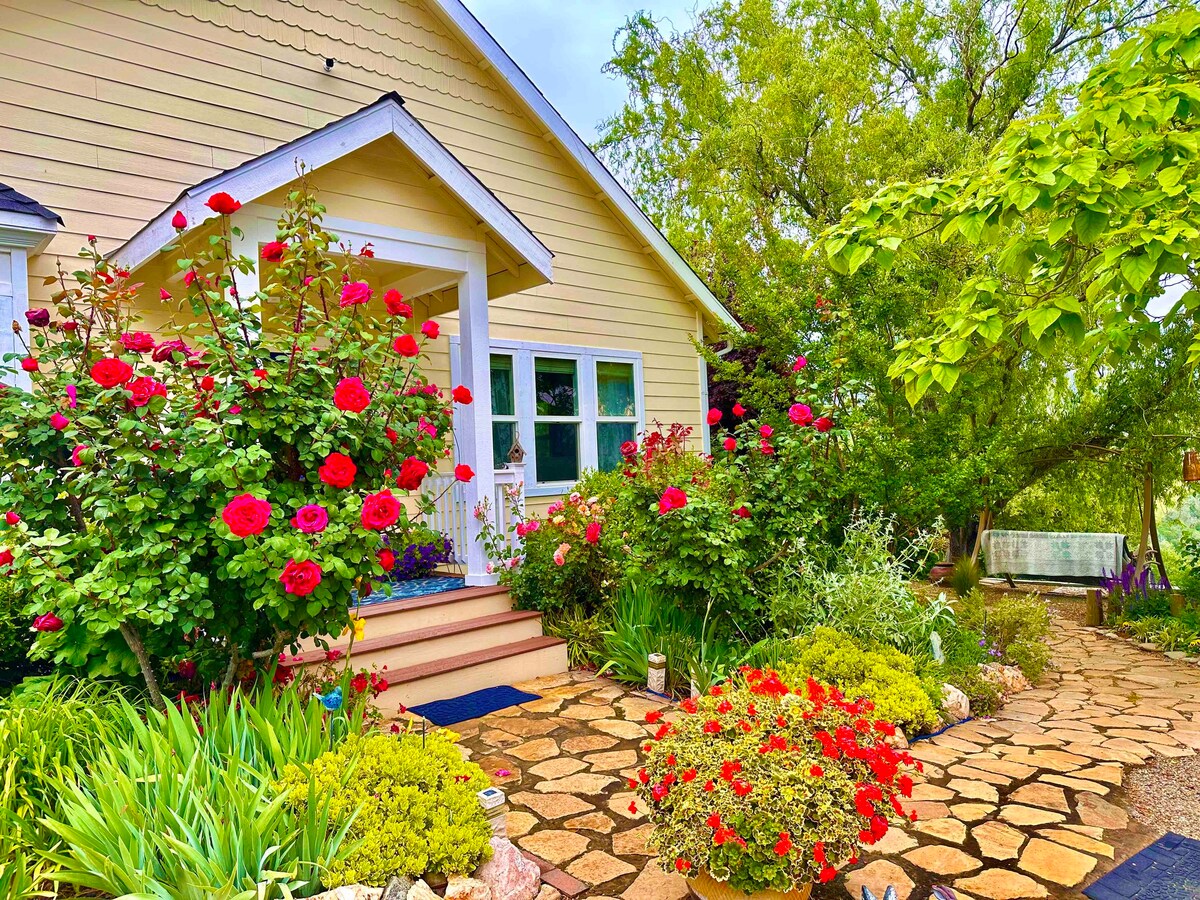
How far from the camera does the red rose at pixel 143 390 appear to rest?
3.13 metres

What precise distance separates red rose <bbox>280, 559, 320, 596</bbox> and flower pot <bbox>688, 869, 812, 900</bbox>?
179cm

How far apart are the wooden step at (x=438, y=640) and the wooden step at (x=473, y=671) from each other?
0.21ft

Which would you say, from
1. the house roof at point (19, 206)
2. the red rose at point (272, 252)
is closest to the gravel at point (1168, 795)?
the red rose at point (272, 252)

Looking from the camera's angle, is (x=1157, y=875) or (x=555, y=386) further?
(x=555, y=386)

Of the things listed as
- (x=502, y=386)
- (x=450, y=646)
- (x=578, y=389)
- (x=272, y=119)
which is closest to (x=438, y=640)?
(x=450, y=646)

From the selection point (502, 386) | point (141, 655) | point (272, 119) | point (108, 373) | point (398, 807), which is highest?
point (272, 119)

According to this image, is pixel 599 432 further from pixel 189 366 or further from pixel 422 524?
pixel 189 366

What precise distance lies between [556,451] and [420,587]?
2.53 m

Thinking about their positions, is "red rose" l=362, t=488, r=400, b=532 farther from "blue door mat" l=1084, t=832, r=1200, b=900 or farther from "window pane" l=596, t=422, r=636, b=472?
"window pane" l=596, t=422, r=636, b=472

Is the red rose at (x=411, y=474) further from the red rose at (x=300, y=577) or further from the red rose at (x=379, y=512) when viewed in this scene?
the red rose at (x=300, y=577)

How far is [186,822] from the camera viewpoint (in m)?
2.43

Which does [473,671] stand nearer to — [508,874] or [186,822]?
[508,874]

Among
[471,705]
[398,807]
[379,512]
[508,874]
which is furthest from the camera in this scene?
[471,705]

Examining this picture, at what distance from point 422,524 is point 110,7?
5065 millimetres
